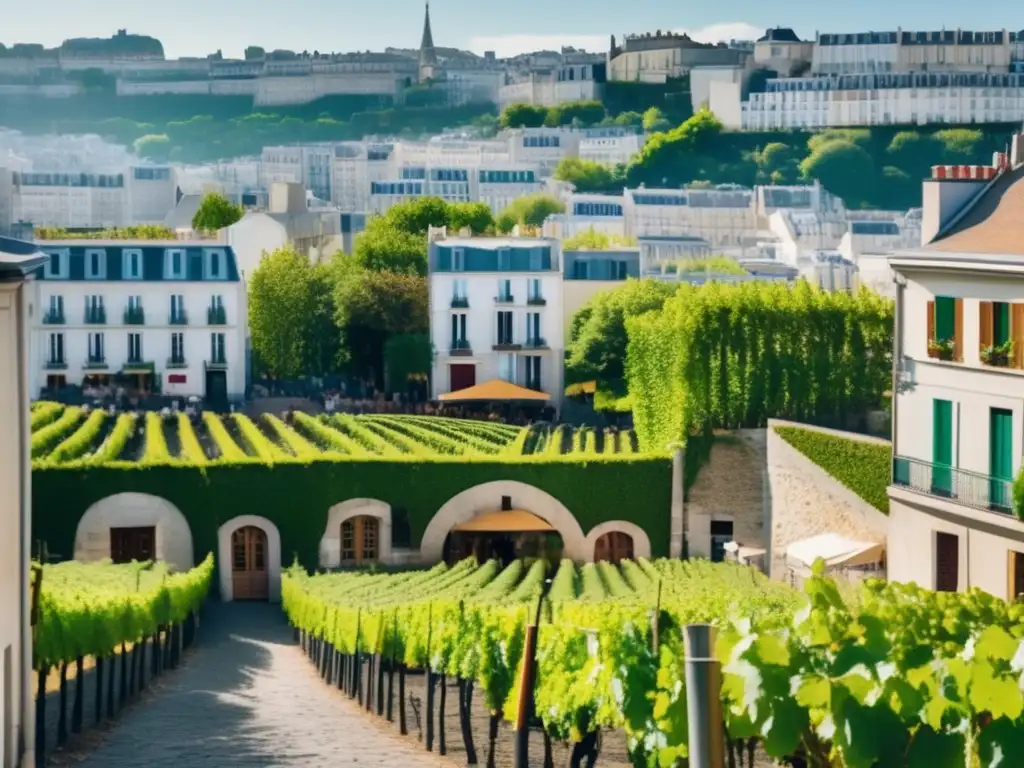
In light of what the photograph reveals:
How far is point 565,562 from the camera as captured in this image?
134 feet

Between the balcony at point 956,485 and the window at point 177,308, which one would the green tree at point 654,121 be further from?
the balcony at point 956,485

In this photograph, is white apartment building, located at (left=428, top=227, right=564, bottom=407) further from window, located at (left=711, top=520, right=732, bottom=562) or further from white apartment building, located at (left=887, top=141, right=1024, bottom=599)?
white apartment building, located at (left=887, top=141, right=1024, bottom=599)

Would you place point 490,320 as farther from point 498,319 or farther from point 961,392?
point 961,392

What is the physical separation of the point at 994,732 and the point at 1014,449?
13.8 meters

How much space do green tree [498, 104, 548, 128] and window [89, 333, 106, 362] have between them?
422 feet

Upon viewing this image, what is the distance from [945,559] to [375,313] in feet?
153

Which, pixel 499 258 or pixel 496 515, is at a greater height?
pixel 499 258

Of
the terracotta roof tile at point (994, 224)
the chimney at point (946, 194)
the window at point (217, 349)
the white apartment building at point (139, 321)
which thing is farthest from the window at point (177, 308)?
the terracotta roof tile at point (994, 224)

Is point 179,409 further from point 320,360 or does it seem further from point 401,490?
point 401,490

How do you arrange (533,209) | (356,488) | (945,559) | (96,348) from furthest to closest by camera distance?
1. (533,209)
2. (96,348)
3. (356,488)
4. (945,559)

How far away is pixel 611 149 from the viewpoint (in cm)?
16912

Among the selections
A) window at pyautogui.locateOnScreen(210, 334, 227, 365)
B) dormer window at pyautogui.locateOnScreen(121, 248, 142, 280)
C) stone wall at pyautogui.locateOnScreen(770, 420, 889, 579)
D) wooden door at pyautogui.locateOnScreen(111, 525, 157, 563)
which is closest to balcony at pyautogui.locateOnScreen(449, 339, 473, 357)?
window at pyautogui.locateOnScreen(210, 334, 227, 365)

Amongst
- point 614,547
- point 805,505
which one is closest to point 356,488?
Result: point 614,547

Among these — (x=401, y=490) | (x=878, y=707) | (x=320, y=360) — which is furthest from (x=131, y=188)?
(x=878, y=707)
